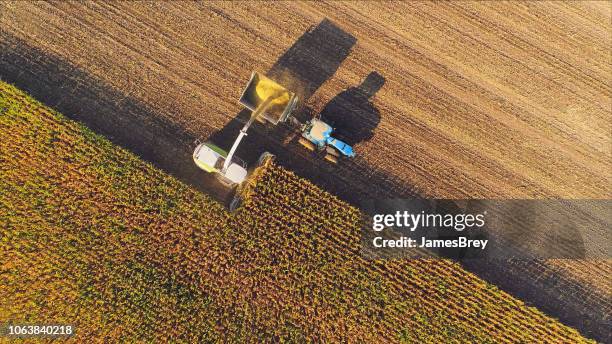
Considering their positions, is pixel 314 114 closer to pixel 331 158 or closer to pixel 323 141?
pixel 323 141

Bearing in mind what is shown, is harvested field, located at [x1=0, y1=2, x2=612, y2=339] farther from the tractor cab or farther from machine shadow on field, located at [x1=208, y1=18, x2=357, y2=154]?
the tractor cab

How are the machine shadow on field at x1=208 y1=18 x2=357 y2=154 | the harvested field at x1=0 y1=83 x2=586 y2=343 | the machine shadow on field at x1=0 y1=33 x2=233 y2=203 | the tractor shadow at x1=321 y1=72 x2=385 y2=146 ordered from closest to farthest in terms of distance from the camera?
the harvested field at x1=0 y1=83 x2=586 y2=343, the machine shadow on field at x1=0 y1=33 x2=233 y2=203, the tractor shadow at x1=321 y1=72 x2=385 y2=146, the machine shadow on field at x1=208 y1=18 x2=357 y2=154

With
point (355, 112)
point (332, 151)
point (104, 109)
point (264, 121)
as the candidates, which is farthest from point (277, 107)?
point (104, 109)

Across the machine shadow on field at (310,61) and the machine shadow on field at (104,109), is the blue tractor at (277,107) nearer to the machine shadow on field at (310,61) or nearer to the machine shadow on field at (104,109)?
the machine shadow on field at (310,61)

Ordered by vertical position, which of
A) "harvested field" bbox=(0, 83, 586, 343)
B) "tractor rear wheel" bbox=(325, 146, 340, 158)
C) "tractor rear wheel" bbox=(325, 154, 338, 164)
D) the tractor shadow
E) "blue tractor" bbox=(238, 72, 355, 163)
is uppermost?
the tractor shadow

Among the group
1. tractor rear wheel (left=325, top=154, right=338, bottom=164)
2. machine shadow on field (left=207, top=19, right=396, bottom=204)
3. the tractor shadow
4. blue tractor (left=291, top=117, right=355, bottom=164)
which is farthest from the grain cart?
tractor rear wheel (left=325, top=154, right=338, bottom=164)

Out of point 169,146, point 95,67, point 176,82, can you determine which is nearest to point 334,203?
point 169,146

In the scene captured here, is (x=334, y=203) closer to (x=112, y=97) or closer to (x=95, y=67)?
(x=112, y=97)
